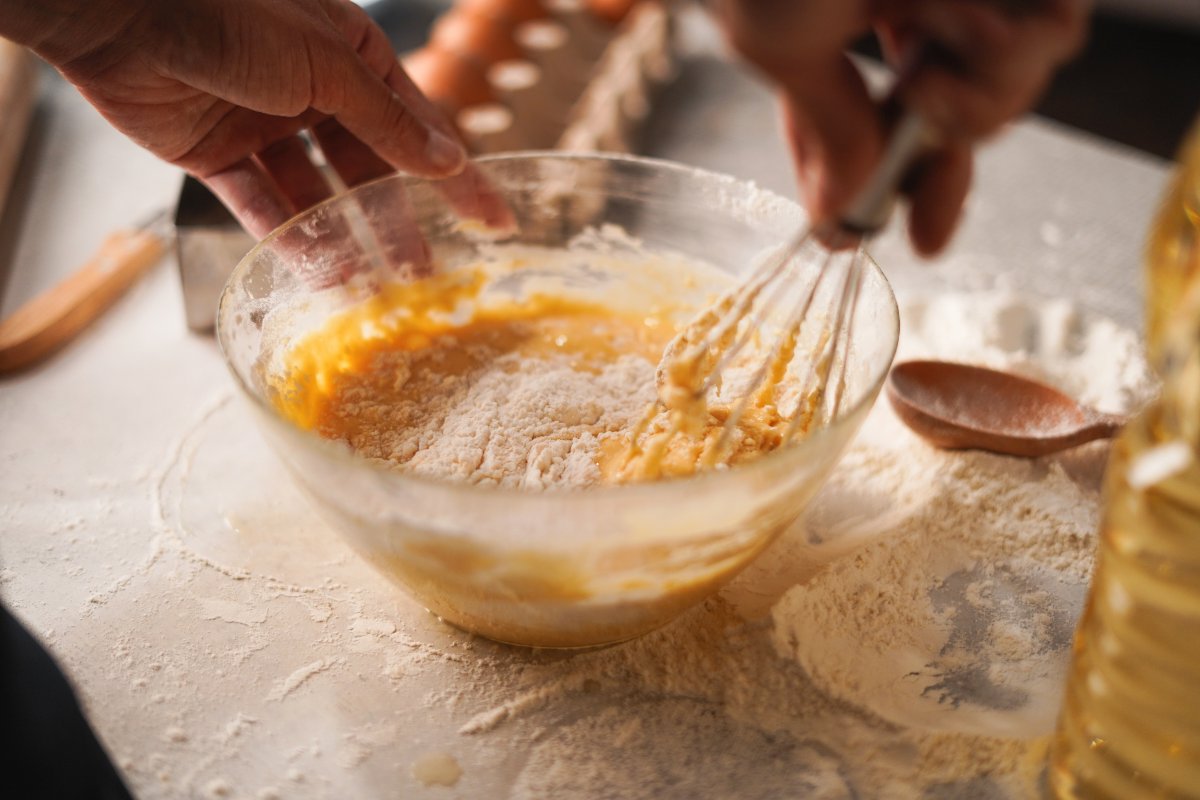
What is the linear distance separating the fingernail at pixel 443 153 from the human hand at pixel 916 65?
1.54 feet

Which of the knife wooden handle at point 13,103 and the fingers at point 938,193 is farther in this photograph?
the knife wooden handle at point 13,103

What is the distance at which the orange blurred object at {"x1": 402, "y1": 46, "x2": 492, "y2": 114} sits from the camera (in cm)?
147

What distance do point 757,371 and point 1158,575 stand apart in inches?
13.4

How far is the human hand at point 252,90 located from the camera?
819mm

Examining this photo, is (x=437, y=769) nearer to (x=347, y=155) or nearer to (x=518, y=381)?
(x=518, y=381)

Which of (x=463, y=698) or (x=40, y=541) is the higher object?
(x=40, y=541)

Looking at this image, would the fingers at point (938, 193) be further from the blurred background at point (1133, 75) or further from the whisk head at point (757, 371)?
the blurred background at point (1133, 75)

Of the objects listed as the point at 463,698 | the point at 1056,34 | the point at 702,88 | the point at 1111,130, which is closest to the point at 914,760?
the point at 463,698

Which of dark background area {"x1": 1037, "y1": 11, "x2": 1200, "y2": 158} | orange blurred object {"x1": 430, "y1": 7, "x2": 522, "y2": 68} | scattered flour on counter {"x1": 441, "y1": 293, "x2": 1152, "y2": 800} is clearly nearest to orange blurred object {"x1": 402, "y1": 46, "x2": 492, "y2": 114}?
orange blurred object {"x1": 430, "y1": 7, "x2": 522, "y2": 68}

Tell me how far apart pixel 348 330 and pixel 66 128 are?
90 centimetres

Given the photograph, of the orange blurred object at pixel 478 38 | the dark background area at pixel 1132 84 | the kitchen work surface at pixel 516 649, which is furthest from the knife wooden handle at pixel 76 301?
the dark background area at pixel 1132 84

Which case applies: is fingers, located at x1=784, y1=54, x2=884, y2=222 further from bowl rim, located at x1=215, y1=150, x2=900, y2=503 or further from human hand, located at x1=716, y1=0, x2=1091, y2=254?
bowl rim, located at x1=215, y1=150, x2=900, y2=503

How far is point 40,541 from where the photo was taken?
85 centimetres

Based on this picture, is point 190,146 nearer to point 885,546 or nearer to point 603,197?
point 603,197
